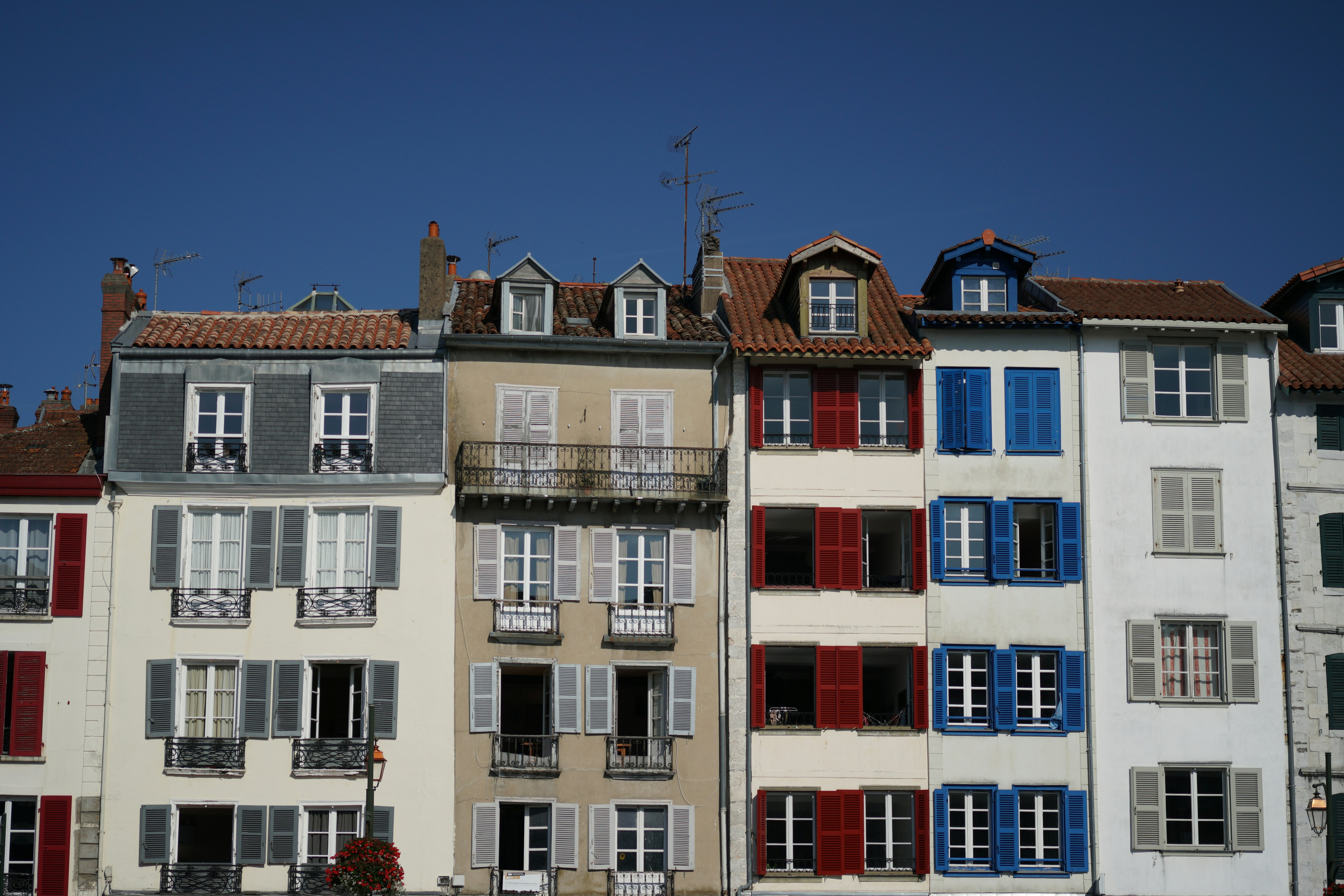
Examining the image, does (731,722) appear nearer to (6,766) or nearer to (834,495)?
(834,495)

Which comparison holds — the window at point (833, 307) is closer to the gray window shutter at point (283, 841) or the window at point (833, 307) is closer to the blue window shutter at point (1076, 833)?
the blue window shutter at point (1076, 833)

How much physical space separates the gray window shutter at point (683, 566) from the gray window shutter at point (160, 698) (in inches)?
A: 471

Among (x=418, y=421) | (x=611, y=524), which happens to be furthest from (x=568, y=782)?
(x=418, y=421)

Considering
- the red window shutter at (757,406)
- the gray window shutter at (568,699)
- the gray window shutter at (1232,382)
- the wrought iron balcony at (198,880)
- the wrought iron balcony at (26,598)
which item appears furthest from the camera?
the gray window shutter at (1232,382)

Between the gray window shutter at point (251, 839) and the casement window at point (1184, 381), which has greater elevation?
the casement window at point (1184, 381)

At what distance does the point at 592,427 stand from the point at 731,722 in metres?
8.00

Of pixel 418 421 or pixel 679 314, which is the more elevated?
pixel 679 314

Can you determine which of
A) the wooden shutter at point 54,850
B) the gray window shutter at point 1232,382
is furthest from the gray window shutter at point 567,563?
the gray window shutter at point 1232,382

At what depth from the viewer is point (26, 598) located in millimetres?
37844

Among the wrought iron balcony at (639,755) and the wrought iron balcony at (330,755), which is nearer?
the wrought iron balcony at (330,755)

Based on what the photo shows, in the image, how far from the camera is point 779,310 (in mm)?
41906

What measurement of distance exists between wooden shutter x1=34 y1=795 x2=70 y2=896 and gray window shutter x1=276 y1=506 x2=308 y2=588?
7068 mm

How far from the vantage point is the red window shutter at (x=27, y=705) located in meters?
37.1

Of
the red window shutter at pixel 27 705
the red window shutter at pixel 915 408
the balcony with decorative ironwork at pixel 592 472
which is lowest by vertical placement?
the red window shutter at pixel 27 705
